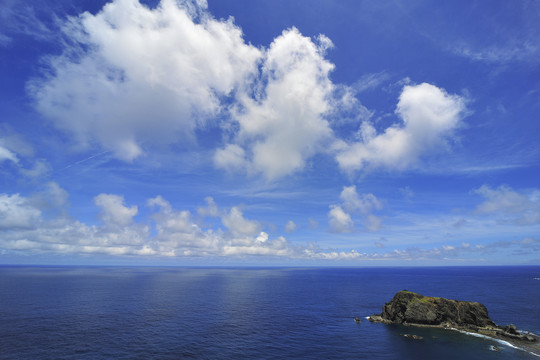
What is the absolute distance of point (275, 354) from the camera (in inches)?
2714

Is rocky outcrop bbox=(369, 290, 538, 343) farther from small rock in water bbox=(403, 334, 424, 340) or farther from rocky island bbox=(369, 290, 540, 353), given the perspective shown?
small rock in water bbox=(403, 334, 424, 340)

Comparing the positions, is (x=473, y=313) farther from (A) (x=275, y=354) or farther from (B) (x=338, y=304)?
(A) (x=275, y=354)

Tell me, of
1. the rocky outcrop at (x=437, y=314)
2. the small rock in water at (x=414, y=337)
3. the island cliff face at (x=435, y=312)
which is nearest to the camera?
the small rock in water at (x=414, y=337)

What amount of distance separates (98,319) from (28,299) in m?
73.0

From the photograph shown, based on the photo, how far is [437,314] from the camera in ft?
320

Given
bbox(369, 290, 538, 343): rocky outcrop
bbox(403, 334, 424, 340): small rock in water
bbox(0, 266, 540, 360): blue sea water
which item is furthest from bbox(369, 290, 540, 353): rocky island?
bbox(403, 334, 424, 340): small rock in water

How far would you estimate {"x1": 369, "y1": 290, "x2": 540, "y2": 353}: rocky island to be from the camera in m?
92.7

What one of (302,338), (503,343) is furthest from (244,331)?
(503,343)

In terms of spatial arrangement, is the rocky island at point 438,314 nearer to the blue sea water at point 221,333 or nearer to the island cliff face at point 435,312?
the island cliff face at point 435,312

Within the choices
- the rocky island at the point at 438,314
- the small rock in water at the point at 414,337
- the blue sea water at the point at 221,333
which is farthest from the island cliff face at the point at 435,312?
the small rock in water at the point at 414,337

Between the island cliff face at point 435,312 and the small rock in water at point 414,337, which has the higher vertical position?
the island cliff face at point 435,312

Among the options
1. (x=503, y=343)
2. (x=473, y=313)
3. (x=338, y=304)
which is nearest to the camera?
(x=503, y=343)

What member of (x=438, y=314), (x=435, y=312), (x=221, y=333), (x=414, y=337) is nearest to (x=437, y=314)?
(x=438, y=314)

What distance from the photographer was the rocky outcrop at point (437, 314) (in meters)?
93.3
